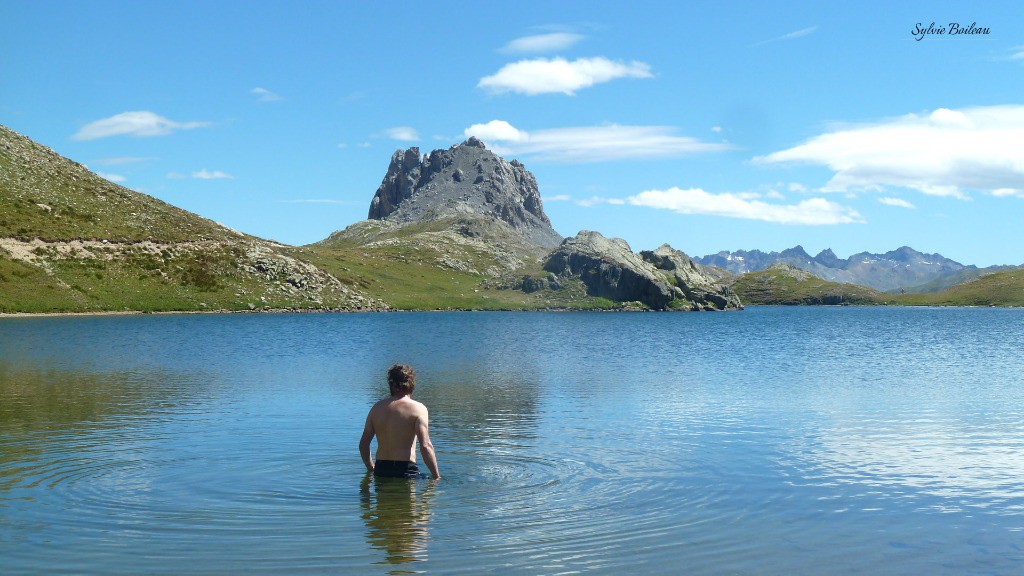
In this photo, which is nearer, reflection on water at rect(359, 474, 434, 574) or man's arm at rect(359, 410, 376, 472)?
reflection on water at rect(359, 474, 434, 574)

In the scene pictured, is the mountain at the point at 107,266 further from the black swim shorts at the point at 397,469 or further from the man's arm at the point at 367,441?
the black swim shorts at the point at 397,469

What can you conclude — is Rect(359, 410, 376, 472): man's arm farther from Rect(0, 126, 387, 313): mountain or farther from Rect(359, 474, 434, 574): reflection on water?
Rect(0, 126, 387, 313): mountain

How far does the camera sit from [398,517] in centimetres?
1775

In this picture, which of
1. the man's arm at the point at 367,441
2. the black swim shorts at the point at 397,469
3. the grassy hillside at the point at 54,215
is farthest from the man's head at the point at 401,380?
the grassy hillside at the point at 54,215

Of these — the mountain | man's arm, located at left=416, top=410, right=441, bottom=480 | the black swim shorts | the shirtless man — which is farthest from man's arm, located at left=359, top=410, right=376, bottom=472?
the mountain

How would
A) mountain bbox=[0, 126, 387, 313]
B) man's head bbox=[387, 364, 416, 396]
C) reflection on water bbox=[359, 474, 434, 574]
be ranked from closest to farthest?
reflection on water bbox=[359, 474, 434, 574] → man's head bbox=[387, 364, 416, 396] → mountain bbox=[0, 126, 387, 313]

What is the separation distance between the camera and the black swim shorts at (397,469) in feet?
69.2

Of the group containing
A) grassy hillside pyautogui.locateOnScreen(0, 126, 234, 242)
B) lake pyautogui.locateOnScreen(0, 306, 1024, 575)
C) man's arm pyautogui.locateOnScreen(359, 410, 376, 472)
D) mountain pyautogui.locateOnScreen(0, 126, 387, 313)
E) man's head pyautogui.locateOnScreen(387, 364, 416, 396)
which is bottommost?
lake pyautogui.locateOnScreen(0, 306, 1024, 575)

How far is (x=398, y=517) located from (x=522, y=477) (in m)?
5.53

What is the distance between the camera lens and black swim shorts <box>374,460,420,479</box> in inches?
830

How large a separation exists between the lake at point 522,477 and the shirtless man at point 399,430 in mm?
605

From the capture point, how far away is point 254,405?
37.1 metres

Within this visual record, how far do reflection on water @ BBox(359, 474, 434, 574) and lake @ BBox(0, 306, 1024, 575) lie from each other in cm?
8

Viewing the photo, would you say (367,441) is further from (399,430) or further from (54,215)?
(54,215)
